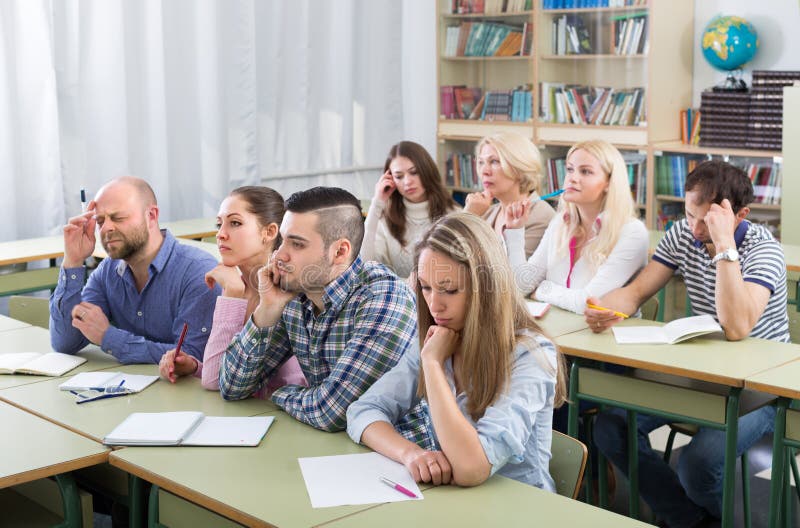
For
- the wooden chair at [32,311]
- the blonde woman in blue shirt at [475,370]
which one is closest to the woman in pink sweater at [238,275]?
the blonde woman in blue shirt at [475,370]

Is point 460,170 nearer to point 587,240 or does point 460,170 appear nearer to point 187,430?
point 587,240

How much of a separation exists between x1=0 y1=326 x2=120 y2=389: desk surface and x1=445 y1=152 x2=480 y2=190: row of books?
4439 mm

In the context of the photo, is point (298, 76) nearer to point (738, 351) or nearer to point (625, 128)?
point (625, 128)

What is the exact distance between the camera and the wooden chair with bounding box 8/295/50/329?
3.79m

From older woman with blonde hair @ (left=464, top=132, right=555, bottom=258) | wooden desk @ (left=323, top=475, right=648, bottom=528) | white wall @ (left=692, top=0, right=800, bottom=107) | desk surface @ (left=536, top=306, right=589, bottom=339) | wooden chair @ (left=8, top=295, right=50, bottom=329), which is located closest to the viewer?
wooden desk @ (left=323, top=475, right=648, bottom=528)

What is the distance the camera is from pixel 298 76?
6.93 m

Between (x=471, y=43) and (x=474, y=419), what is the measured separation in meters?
5.51

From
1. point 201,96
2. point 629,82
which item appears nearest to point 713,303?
point 629,82

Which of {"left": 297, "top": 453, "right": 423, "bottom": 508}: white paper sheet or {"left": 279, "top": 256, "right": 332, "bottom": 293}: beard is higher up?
{"left": 279, "top": 256, "right": 332, "bottom": 293}: beard

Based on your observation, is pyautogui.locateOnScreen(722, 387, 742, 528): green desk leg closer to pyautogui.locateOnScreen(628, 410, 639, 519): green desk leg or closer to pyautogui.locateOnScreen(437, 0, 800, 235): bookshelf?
pyautogui.locateOnScreen(628, 410, 639, 519): green desk leg

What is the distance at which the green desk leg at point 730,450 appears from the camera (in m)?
2.72

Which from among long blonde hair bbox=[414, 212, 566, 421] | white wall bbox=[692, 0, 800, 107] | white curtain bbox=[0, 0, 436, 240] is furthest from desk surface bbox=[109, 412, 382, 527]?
white wall bbox=[692, 0, 800, 107]

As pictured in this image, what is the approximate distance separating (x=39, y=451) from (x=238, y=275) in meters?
0.77

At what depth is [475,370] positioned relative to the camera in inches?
81.0
